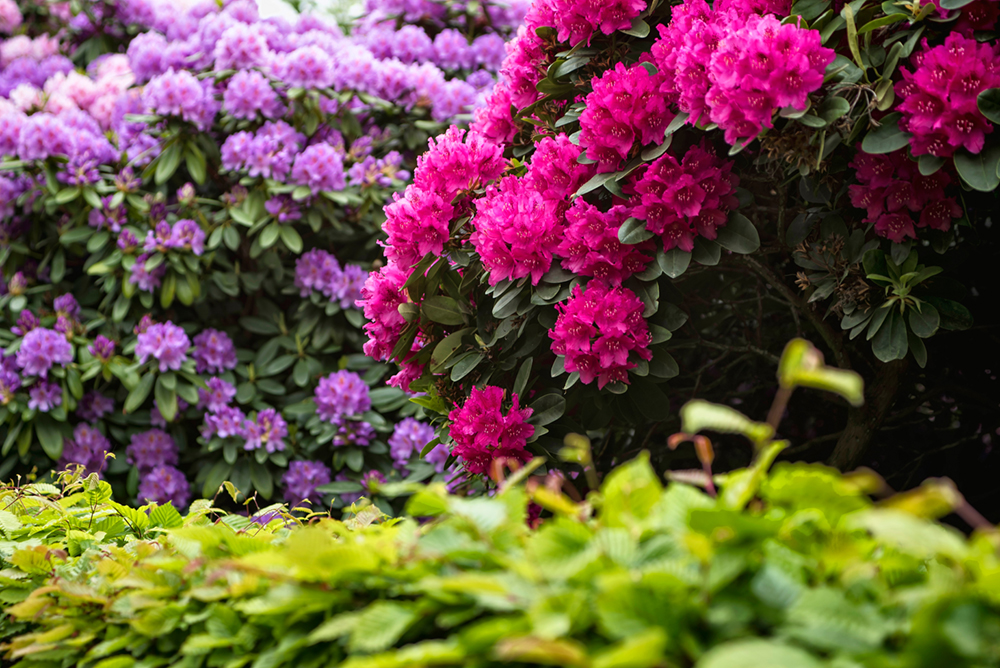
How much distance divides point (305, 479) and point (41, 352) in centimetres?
120

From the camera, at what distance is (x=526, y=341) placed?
1.90 metres

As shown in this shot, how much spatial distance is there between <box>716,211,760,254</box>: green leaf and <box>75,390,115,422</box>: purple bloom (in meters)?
2.77

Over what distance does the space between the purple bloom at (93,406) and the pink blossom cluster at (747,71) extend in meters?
2.81

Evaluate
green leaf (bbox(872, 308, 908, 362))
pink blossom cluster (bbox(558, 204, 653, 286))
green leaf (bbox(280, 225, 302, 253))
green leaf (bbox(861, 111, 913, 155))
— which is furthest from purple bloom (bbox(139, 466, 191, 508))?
green leaf (bbox(861, 111, 913, 155))

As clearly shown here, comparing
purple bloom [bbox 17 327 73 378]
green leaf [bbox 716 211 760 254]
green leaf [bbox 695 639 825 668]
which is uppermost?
green leaf [bbox 716 211 760 254]

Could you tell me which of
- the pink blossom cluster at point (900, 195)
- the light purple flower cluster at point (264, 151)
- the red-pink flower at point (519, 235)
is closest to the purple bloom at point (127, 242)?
the light purple flower cluster at point (264, 151)

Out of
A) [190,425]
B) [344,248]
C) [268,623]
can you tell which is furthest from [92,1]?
[268,623]

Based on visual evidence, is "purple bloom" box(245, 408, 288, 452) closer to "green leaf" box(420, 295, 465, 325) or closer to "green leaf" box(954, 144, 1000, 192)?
"green leaf" box(420, 295, 465, 325)

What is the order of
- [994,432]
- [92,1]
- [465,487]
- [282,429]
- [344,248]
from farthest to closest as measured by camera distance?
[92,1] < [344,248] < [282,429] < [994,432] < [465,487]

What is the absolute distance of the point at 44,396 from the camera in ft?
10.3

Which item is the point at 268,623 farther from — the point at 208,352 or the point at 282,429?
the point at 208,352

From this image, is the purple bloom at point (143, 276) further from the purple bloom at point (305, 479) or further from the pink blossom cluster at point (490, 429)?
the pink blossom cluster at point (490, 429)

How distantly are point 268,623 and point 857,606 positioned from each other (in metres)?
0.71

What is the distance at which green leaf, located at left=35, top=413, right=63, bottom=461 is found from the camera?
3.11m
